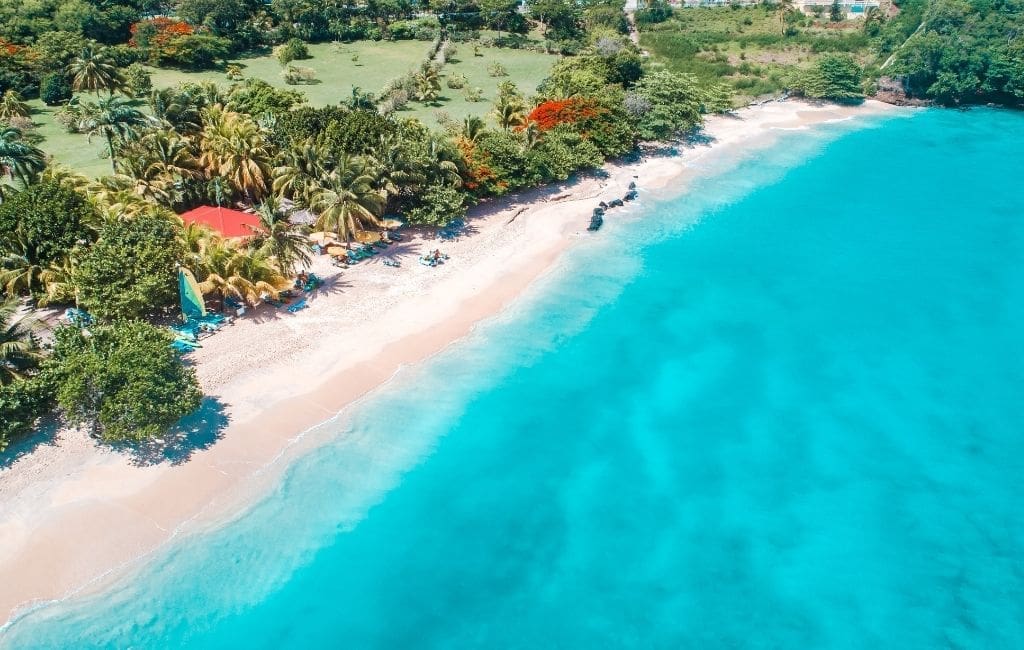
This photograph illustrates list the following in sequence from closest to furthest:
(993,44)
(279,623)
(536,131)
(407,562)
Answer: (279,623)
(407,562)
(536,131)
(993,44)

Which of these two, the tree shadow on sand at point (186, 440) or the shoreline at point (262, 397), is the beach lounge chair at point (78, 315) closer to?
the shoreline at point (262, 397)

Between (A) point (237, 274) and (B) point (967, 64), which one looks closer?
(A) point (237, 274)

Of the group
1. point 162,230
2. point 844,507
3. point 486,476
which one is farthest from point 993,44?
point 162,230

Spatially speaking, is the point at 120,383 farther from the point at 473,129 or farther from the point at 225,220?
the point at 473,129

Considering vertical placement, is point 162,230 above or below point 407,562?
above

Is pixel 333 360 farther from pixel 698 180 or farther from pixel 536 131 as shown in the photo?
pixel 698 180

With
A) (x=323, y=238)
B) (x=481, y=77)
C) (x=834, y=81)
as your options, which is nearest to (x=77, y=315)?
(x=323, y=238)
